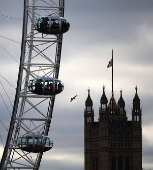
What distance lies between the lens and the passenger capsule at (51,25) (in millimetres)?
79062

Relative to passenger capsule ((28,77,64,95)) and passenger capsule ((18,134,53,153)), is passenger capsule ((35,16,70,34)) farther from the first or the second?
passenger capsule ((18,134,53,153))

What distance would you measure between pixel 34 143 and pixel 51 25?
8823 mm

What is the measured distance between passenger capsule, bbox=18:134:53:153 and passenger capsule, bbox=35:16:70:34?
25.9ft

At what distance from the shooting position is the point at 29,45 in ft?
266

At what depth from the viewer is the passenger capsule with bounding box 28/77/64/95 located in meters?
78.7

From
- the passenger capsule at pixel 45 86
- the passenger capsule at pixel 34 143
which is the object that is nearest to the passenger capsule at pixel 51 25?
the passenger capsule at pixel 45 86

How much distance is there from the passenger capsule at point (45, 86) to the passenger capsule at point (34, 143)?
3.47 meters

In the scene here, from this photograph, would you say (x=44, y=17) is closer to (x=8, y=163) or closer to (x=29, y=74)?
(x=29, y=74)

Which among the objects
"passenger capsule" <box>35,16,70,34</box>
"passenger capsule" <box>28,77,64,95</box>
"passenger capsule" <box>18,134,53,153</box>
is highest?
"passenger capsule" <box>35,16,70,34</box>

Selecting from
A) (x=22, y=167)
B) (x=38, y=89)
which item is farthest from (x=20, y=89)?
(x=22, y=167)

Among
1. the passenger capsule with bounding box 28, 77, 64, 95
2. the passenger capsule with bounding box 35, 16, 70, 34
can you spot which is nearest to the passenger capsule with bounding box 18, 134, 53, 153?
the passenger capsule with bounding box 28, 77, 64, 95

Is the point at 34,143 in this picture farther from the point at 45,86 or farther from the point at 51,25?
the point at 51,25

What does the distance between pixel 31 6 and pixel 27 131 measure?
9751 mm

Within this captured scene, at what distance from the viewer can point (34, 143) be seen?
7969 centimetres
